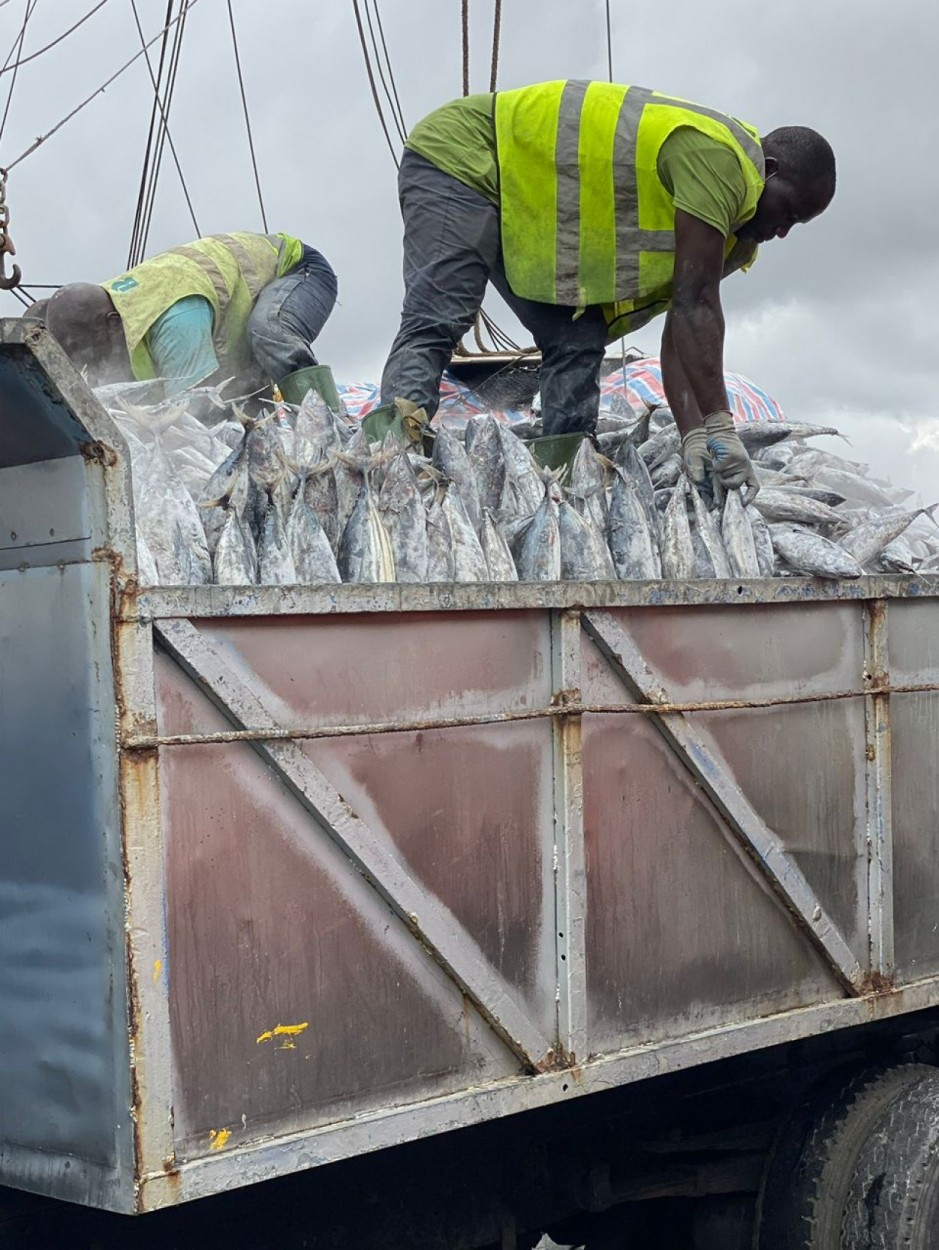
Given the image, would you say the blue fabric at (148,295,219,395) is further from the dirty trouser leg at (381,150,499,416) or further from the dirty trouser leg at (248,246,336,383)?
the dirty trouser leg at (381,150,499,416)

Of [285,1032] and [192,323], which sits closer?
[285,1032]

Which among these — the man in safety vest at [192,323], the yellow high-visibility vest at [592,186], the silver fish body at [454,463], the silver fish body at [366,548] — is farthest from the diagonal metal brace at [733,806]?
the man in safety vest at [192,323]

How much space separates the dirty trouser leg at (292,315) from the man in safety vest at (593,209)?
916 mm

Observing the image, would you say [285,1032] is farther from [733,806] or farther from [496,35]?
[496,35]

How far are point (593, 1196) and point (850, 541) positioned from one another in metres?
1.74

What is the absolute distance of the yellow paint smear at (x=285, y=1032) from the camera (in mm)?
2348

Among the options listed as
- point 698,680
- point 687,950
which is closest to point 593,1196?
point 687,950

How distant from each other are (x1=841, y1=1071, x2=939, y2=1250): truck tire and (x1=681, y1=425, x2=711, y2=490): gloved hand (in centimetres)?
173

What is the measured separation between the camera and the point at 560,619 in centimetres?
280

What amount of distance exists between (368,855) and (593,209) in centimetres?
286

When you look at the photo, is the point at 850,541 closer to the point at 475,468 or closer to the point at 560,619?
the point at 475,468

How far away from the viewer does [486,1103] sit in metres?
2.62

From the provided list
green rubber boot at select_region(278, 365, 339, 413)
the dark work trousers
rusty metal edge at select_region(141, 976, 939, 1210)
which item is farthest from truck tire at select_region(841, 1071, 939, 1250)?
green rubber boot at select_region(278, 365, 339, 413)

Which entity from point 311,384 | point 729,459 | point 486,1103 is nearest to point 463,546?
point 486,1103
